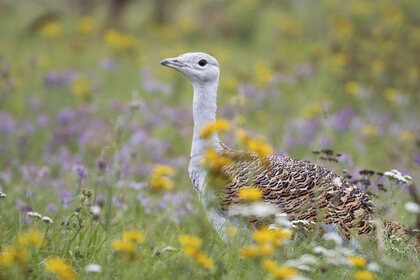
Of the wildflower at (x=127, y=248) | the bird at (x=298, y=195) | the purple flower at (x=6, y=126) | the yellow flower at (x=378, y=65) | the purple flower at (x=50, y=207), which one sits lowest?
the purple flower at (x=6, y=126)

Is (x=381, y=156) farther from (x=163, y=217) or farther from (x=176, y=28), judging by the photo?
(x=176, y=28)

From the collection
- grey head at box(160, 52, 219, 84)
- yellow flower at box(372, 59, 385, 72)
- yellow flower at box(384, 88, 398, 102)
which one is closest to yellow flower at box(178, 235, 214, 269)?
grey head at box(160, 52, 219, 84)

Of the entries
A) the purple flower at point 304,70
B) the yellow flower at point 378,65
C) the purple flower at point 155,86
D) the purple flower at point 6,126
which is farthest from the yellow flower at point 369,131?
the purple flower at point 6,126

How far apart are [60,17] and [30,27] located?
0.80 meters

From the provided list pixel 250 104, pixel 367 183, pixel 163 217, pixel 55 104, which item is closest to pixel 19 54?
pixel 55 104

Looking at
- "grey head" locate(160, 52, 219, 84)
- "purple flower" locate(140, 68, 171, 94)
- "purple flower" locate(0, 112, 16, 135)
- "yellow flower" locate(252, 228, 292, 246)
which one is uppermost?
"grey head" locate(160, 52, 219, 84)

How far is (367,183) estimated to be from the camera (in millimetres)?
4531

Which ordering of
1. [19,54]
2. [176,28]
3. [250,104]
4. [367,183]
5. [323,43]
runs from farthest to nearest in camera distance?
[176,28]
[323,43]
[19,54]
[250,104]
[367,183]

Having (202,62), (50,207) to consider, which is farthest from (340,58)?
(50,207)

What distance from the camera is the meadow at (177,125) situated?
11.3 feet

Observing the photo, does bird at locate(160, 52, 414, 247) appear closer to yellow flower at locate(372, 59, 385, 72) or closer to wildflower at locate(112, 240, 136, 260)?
wildflower at locate(112, 240, 136, 260)

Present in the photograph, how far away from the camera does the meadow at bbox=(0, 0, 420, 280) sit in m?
3.44

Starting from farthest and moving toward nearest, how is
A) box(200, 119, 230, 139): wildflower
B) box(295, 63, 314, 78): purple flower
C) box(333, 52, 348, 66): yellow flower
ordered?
box(295, 63, 314, 78): purple flower, box(333, 52, 348, 66): yellow flower, box(200, 119, 230, 139): wildflower

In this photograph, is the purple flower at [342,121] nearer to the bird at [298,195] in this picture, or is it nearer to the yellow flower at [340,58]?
the yellow flower at [340,58]
